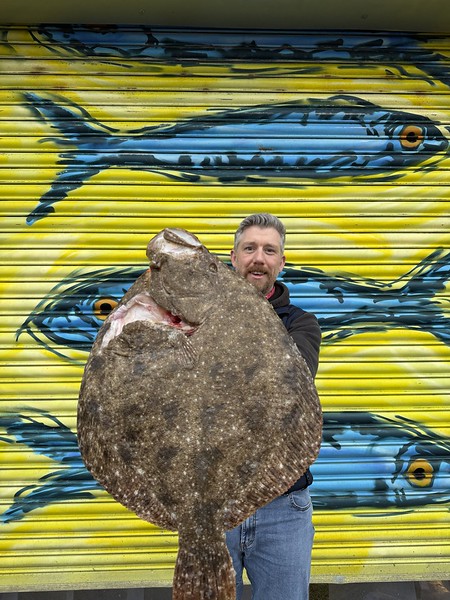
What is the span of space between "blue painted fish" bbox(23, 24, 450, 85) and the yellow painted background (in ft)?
0.15

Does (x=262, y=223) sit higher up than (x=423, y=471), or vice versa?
(x=262, y=223)

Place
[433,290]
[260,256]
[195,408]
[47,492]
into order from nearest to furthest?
[195,408]
[260,256]
[47,492]
[433,290]

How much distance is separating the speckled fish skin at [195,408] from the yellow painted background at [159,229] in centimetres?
Result: 238

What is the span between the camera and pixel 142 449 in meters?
1.57

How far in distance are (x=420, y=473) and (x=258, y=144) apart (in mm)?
2765

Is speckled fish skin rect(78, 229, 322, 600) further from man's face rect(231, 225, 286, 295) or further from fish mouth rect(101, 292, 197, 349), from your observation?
man's face rect(231, 225, 286, 295)

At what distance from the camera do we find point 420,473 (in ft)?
13.1

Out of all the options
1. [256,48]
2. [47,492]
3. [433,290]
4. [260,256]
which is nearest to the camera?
[260,256]

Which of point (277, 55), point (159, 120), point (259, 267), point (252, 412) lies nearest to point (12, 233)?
point (159, 120)

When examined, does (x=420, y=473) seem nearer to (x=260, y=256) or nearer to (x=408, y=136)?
(x=408, y=136)

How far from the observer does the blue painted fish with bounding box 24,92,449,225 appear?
3906 mm

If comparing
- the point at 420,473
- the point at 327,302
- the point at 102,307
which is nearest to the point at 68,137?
the point at 102,307

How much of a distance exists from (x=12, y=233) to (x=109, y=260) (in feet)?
2.39

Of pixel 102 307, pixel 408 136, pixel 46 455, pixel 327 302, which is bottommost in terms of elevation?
pixel 46 455
